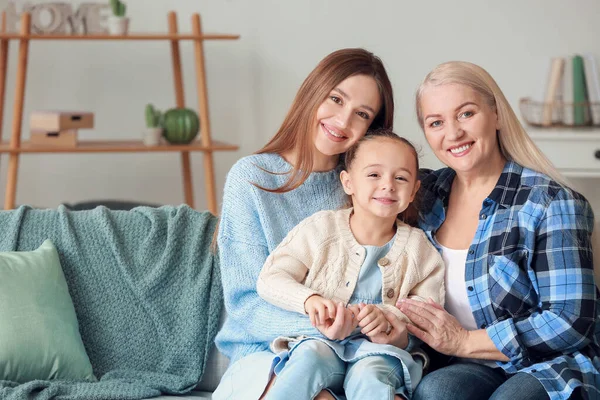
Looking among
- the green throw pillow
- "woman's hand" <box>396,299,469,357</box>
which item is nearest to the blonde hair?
"woman's hand" <box>396,299,469,357</box>

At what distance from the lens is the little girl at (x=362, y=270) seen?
181 cm

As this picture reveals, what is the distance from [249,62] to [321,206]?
101 inches

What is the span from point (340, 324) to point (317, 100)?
2.00ft

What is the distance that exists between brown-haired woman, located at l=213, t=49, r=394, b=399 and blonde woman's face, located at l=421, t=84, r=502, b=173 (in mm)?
189

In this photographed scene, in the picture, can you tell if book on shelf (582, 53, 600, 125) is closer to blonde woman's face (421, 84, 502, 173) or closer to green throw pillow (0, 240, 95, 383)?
blonde woman's face (421, 84, 502, 173)

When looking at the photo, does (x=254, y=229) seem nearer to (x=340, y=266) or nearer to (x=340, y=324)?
(x=340, y=266)

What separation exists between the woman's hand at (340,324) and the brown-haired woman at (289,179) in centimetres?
22

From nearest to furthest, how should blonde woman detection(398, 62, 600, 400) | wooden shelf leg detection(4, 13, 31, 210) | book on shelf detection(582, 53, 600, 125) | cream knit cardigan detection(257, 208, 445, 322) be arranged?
1. blonde woman detection(398, 62, 600, 400)
2. cream knit cardigan detection(257, 208, 445, 322)
3. wooden shelf leg detection(4, 13, 31, 210)
4. book on shelf detection(582, 53, 600, 125)

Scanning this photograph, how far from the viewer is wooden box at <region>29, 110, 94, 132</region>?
399 centimetres

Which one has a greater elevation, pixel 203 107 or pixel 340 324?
pixel 203 107

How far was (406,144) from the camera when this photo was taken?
201cm

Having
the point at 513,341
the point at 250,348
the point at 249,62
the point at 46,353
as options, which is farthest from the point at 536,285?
the point at 249,62

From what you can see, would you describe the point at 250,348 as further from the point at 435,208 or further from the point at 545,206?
the point at 545,206

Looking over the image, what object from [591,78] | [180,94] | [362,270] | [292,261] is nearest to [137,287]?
[292,261]
